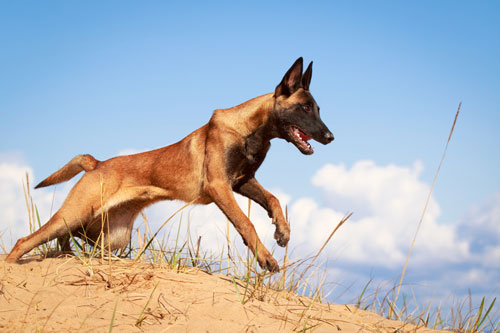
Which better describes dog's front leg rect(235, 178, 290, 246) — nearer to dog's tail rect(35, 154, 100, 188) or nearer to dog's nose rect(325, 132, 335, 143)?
dog's nose rect(325, 132, 335, 143)

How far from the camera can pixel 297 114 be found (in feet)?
17.3

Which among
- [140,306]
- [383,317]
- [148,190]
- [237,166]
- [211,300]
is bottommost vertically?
[140,306]

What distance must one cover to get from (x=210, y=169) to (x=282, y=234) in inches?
44.4

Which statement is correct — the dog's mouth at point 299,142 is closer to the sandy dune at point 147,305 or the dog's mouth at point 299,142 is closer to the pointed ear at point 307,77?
the pointed ear at point 307,77

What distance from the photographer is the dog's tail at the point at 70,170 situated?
6160 millimetres

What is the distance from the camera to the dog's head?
525cm

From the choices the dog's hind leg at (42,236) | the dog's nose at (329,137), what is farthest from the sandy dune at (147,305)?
the dog's nose at (329,137)

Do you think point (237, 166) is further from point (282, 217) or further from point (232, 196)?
point (282, 217)

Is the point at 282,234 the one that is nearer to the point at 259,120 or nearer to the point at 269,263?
the point at 269,263

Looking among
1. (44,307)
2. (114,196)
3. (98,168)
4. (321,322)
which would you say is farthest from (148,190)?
(321,322)

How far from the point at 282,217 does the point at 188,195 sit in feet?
3.78

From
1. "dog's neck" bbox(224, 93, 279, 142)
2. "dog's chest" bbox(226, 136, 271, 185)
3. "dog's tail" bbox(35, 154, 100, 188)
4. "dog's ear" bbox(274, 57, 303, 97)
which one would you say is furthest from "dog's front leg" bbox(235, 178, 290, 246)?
"dog's tail" bbox(35, 154, 100, 188)

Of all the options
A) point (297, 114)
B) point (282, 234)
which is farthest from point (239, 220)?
point (297, 114)

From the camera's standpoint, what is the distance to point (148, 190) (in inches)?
221
